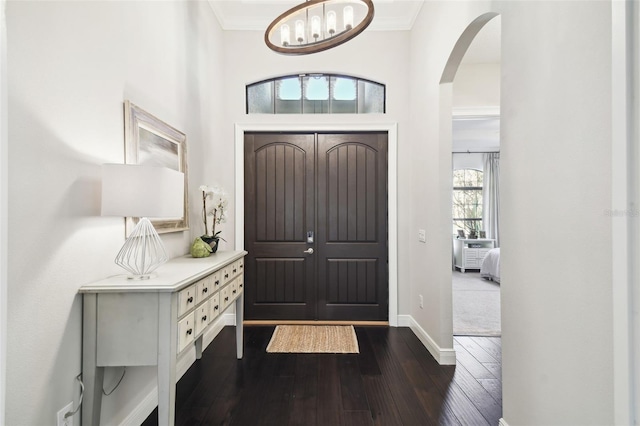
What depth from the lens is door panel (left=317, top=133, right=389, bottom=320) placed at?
362cm

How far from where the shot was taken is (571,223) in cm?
121

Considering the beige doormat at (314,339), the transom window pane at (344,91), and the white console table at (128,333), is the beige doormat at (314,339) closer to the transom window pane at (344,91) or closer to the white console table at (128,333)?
the white console table at (128,333)

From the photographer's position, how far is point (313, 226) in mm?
3641

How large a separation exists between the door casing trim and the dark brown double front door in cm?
8

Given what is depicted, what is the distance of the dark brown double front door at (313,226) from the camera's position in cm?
362

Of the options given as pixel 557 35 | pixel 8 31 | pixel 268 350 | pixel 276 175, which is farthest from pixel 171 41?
pixel 268 350

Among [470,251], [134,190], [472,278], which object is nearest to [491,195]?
[470,251]

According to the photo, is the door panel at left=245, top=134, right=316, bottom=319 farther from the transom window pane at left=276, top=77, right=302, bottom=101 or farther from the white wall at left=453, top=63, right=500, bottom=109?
the white wall at left=453, top=63, right=500, bottom=109

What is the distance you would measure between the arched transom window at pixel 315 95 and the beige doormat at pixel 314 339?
8.16 feet

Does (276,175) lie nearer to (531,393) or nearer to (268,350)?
(268,350)

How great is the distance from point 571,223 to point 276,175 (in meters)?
2.90

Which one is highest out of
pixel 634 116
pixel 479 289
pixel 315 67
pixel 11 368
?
pixel 315 67

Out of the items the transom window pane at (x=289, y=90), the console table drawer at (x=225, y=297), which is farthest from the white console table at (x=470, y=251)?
the console table drawer at (x=225, y=297)

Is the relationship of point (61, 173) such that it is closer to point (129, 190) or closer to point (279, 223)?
point (129, 190)
